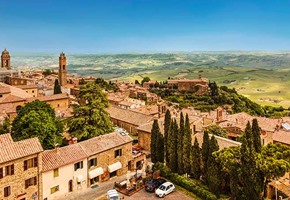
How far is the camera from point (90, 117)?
4497 centimetres

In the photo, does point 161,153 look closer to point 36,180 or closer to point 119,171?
point 119,171

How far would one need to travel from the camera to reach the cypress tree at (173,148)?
38.0 meters

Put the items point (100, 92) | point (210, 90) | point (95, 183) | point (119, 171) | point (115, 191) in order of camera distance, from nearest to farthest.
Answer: point (115, 191)
point (95, 183)
point (119, 171)
point (100, 92)
point (210, 90)

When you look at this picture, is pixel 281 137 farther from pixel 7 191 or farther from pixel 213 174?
pixel 7 191

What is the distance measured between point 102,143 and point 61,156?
20.2ft

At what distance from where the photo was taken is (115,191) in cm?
3300

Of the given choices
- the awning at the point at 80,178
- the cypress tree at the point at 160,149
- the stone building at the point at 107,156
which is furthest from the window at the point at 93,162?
the cypress tree at the point at 160,149

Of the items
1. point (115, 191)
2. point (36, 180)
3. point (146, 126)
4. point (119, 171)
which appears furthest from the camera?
point (146, 126)

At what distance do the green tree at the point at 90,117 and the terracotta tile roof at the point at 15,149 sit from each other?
12.9m

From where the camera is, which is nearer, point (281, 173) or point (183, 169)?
point (281, 173)

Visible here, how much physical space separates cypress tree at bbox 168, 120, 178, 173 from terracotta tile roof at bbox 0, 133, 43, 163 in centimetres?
1648

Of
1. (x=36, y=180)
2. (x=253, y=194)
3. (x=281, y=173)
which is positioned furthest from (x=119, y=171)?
(x=281, y=173)

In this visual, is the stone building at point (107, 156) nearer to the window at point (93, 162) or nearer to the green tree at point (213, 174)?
the window at point (93, 162)

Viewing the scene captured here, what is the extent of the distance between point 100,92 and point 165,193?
801 inches
